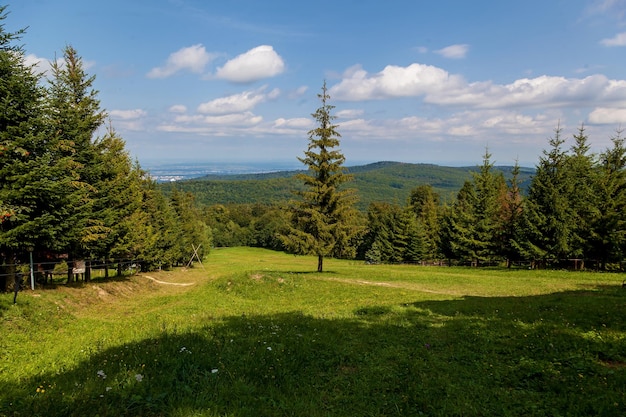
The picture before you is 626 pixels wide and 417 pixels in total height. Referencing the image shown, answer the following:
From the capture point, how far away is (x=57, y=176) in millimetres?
18391

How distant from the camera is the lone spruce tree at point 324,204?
30.3m

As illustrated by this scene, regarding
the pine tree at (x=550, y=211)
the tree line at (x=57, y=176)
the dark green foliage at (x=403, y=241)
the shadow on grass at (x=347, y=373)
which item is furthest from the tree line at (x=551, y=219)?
the shadow on grass at (x=347, y=373)

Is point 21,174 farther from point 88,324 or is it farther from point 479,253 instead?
point 479,253

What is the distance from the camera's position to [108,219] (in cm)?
2377

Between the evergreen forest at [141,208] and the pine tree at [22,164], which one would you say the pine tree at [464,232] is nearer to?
the evergreen forest at [141,208]

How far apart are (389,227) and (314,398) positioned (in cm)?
6710

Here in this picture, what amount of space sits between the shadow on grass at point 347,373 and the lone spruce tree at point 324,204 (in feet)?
61.8

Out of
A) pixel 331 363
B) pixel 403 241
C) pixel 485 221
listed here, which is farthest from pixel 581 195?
pixel 331 363

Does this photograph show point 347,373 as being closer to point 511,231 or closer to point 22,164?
point 22,164

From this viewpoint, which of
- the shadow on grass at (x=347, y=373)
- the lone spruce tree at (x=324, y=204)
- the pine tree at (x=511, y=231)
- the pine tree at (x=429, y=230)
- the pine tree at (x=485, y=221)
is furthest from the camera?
the pine tree at (x=429, y=230)

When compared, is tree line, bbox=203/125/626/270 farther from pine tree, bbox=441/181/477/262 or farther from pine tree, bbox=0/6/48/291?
pine tree, bbox=0/6/48/291

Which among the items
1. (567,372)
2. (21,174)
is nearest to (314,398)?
(567,372)

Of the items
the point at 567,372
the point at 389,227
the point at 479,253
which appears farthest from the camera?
the point at 389,227

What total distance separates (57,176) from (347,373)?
61.8ft
